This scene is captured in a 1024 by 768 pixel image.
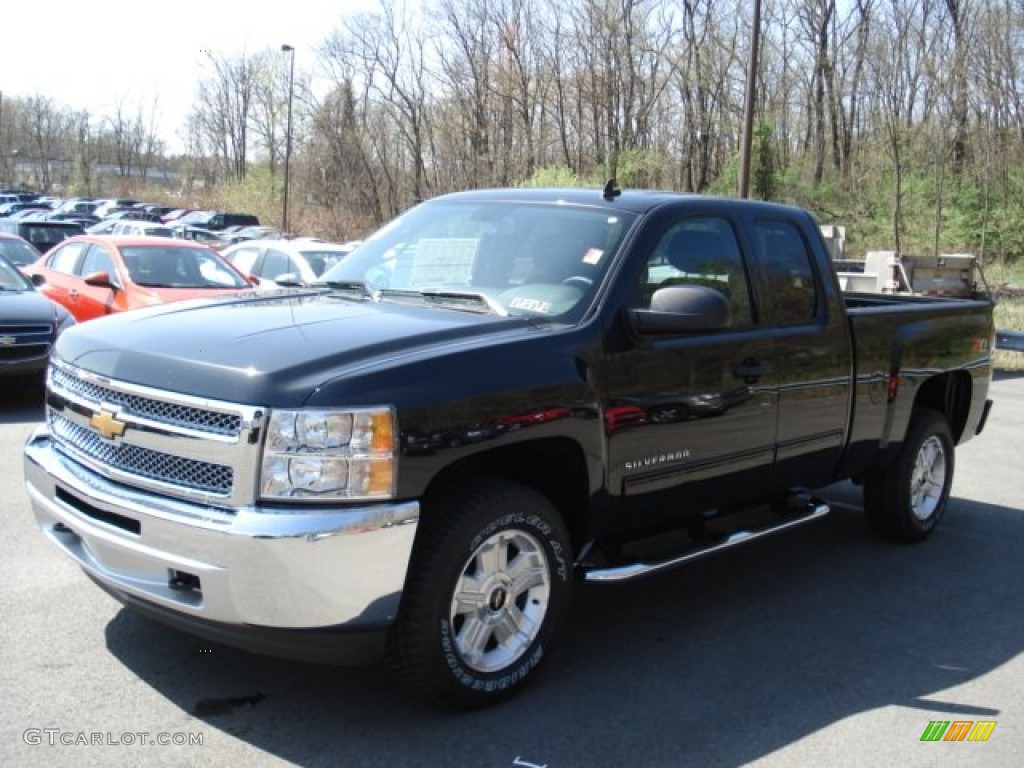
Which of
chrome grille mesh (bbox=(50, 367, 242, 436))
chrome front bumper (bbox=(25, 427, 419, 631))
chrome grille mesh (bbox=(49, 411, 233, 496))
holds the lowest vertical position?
chrome front bumper (bbox=(25, 427, 419, 631))

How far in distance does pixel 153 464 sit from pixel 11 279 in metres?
8.17

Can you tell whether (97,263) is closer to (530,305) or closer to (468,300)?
(468,300)

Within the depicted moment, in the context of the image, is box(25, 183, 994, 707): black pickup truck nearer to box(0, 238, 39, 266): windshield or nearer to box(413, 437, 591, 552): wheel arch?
box(413, 437, 591, 552): wheel arch

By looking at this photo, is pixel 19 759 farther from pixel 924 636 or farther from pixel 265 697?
pixel 924 636

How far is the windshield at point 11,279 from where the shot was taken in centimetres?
1035

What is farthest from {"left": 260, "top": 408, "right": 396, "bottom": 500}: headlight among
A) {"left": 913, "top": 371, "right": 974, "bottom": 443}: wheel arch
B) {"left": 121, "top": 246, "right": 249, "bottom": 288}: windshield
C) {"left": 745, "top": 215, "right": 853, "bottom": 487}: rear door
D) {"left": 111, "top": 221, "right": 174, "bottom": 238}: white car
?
{"left": 111, "top": 221, "right": 174, "bottom": 238}: white car

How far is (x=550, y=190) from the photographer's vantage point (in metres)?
5.09

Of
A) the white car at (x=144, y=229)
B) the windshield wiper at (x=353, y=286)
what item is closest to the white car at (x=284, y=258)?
the windshield wiper at (x=353, y=286)

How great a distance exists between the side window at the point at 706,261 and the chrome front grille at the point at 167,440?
208 cm

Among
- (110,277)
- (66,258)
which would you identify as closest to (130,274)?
(110,277)

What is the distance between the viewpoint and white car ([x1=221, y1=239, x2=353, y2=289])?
13.9 m

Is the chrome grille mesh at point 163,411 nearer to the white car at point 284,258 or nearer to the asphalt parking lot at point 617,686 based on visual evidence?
the asphalt parking lot at point 617,686

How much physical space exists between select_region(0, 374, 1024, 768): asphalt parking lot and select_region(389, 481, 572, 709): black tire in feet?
0.58

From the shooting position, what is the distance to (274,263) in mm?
14305
